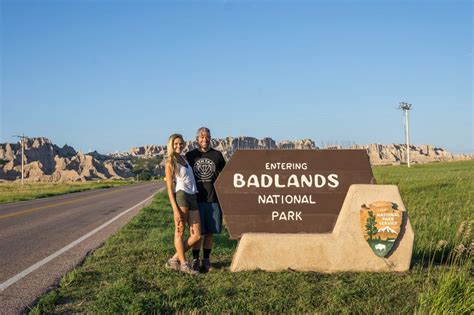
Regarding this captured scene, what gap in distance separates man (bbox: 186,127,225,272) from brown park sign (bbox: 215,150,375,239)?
17cm

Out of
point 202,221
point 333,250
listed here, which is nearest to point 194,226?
point 202,221

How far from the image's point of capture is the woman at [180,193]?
20.7ft

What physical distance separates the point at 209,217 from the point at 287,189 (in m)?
1.11

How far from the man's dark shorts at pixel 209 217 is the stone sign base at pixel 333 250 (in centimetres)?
54

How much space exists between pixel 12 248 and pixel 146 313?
19.0 ft

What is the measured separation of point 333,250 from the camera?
622cm

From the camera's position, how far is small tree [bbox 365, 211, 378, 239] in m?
6.20

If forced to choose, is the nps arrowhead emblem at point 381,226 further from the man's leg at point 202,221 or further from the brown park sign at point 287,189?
the man's leg at point 202,221

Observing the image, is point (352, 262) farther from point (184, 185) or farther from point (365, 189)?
point (184, 185)

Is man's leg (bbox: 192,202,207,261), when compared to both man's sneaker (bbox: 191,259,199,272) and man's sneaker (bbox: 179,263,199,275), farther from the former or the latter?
man's sneaker (bbox: 179,263,199,275)

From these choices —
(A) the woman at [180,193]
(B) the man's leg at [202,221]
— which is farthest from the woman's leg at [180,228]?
(B) the man's leg at [202,221]

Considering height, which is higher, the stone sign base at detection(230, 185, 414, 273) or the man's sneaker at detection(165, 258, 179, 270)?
the stone sign base at detection(230, 185, 414, 273)

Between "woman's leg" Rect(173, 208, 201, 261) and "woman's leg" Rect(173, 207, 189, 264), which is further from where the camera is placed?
"woman's leg" Rect(173, 208, 201, 261)

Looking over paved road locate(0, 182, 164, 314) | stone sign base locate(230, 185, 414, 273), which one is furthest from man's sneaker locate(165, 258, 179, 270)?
paved road locate(0, 182, 164, 314)
